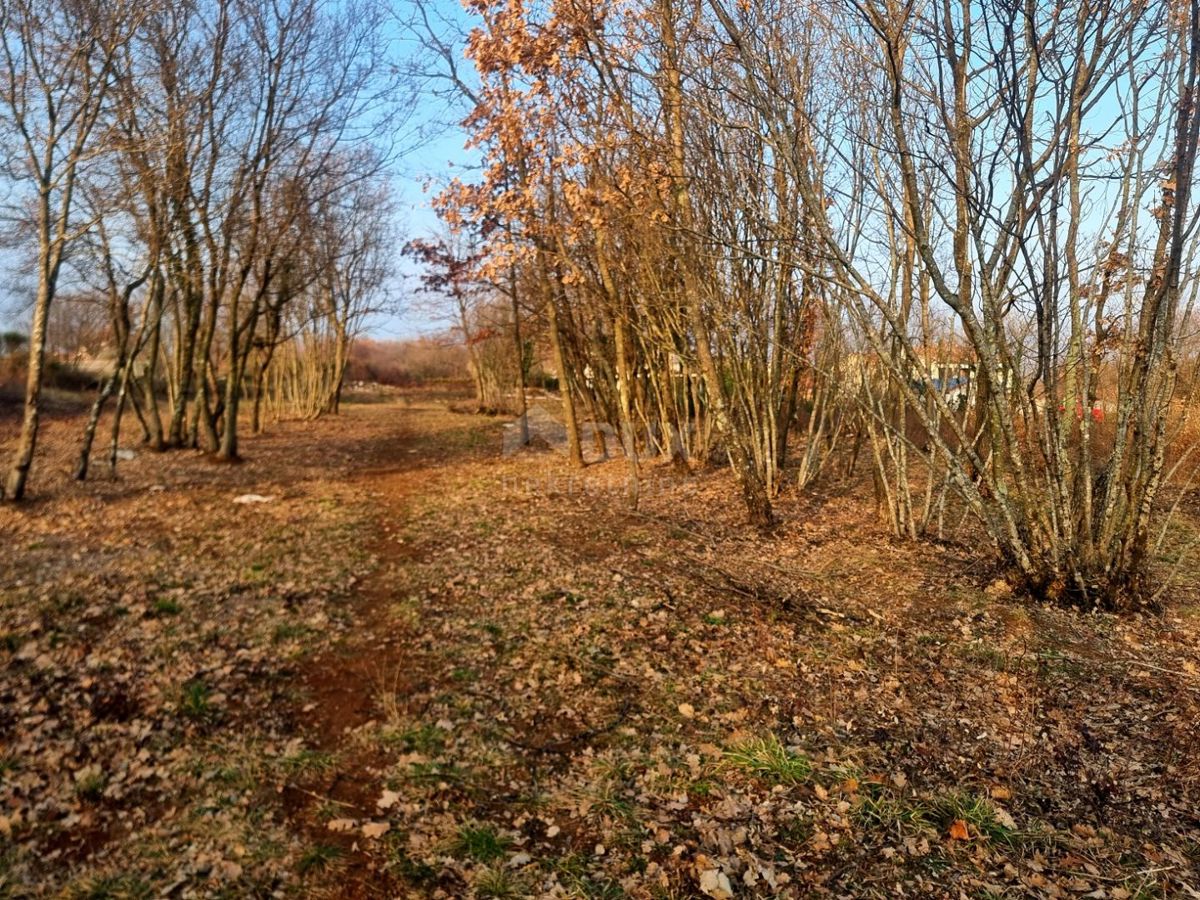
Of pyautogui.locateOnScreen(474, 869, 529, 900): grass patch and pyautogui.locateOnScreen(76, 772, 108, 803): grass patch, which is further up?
pyautogui.locateOnScreen(76, 772, 108, 803): grass patch

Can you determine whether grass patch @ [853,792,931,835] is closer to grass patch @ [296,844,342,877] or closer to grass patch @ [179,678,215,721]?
grass patch @ [296,844,342,877]

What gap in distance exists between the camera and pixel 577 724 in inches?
198

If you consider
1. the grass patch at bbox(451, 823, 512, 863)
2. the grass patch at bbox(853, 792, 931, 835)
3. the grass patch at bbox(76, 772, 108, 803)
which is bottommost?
the grass patch at bbox(853, 792, 931, 835)

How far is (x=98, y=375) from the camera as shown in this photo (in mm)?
33500

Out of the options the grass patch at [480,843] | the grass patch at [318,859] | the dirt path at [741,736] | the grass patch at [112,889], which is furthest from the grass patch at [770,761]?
the grass patch at [112,889]

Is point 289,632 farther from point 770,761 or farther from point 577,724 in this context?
point 770,761

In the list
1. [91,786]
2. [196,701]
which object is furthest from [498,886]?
[196,701]

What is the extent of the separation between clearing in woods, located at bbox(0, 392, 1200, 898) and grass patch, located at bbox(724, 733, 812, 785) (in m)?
0.02

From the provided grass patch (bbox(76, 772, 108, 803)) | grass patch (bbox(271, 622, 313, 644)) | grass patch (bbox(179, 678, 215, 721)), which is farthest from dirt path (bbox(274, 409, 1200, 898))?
grass patch (bbox(76, 772, 108, 803))

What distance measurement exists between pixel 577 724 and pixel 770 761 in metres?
1.24

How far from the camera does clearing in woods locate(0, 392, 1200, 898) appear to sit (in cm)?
367

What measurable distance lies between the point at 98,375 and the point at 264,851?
35954mm

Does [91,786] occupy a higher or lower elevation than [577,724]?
higher

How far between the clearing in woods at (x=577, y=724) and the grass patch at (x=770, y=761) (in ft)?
0.07
